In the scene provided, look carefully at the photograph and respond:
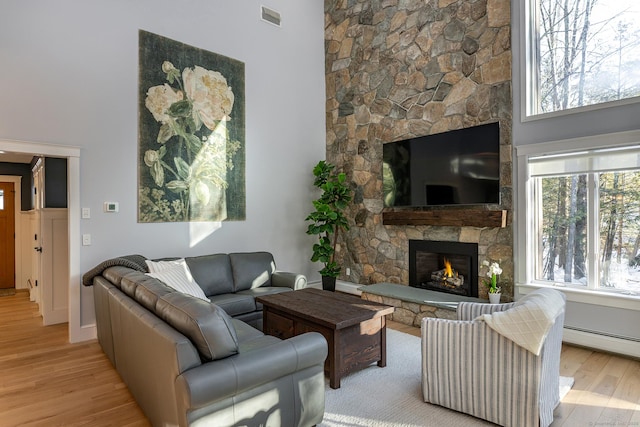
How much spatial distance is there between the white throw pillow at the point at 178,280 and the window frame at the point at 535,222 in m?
3.28

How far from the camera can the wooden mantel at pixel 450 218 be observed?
398 cm

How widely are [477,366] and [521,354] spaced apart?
274 mm

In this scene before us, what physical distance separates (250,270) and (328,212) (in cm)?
159

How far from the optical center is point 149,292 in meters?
2.24

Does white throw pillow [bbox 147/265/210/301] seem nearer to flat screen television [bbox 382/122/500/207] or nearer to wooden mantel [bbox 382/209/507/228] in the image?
wooden mantel [bbox 382/209/507/228]

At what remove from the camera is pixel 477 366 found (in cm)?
222

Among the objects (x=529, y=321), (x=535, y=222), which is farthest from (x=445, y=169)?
(x=529, y=321)

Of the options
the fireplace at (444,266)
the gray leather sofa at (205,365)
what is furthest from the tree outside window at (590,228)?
the gray leather sofa at (205,365)

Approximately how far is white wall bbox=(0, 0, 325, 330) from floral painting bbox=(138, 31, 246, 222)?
115 mm

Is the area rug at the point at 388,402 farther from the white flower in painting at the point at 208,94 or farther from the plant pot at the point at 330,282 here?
the white flower in painting at the point at 208,94

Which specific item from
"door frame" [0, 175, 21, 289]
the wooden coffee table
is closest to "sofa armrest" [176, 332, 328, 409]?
the wooden coffee table

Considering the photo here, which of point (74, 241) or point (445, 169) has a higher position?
point (445, 169)

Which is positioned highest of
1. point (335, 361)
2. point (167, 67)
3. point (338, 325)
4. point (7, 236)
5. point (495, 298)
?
point (167, 67)

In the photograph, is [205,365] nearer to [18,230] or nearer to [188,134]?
[188,134]
